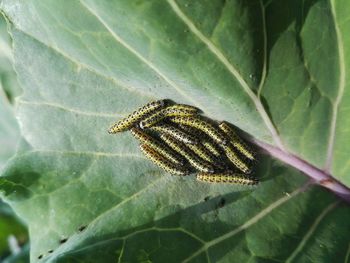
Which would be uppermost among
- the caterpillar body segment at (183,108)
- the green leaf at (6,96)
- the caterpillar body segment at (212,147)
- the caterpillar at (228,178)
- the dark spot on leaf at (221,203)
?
the green leaf at (6,96)

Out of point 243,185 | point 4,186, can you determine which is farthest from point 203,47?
point 4,186

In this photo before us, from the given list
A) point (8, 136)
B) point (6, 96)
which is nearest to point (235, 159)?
point (6, 96)

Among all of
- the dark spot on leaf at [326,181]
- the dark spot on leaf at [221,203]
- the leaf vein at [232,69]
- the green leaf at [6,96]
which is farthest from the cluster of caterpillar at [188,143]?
the green leaf at [6,96]

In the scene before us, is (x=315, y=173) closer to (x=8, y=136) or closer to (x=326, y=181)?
(x=326, y=181)

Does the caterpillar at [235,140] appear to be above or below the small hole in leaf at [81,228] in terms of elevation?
below

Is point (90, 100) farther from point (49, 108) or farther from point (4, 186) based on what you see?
point (4, 186)

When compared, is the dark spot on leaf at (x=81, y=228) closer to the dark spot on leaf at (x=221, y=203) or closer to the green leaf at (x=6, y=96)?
the dark spot on leaf at (x=221, y=203)
